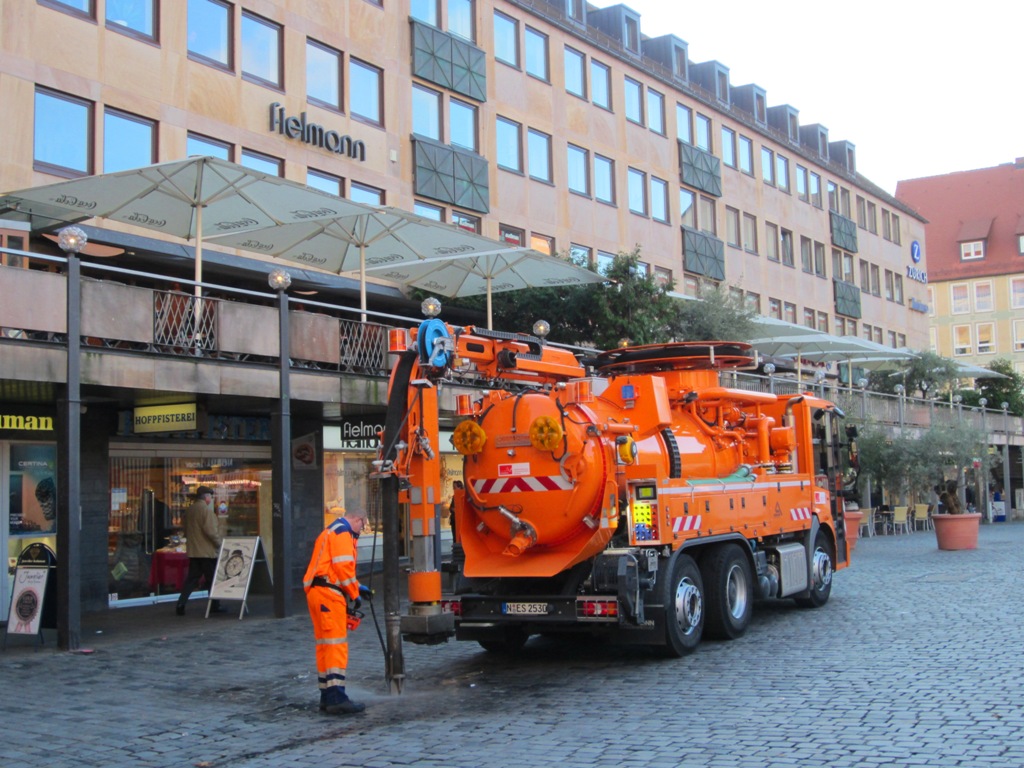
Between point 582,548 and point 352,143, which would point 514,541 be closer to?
point 582,548

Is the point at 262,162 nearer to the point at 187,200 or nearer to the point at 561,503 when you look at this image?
the point at 187,200

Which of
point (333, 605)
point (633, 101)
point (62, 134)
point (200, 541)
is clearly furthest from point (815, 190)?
point (333, 605)

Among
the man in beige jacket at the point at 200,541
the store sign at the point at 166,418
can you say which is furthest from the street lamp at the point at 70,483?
the man in beige jacket at the point at 200,541

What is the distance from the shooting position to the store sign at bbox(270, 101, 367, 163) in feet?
74.6

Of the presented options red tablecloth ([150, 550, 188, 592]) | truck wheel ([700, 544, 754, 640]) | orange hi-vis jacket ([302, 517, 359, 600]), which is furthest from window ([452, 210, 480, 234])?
orange hi-vis jacket ([302, 517, 359, 600])

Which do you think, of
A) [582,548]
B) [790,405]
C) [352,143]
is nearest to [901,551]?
[790,405]

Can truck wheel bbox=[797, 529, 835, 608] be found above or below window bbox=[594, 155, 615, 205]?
below

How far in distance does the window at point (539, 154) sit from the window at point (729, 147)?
35.7 feet

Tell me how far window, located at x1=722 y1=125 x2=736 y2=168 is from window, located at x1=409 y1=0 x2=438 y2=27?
15063mm

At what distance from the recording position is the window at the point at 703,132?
37906 millimetres

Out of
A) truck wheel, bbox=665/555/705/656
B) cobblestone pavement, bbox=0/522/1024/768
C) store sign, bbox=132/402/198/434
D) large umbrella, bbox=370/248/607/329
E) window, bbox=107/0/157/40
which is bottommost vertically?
cobblestone pavement, bbox=0/522/1024/768

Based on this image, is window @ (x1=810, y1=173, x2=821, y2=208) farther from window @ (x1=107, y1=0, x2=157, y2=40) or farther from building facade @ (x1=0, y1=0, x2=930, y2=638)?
window @ (x1=107, y1=0, x2=157, y2=40)

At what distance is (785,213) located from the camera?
4328 cm

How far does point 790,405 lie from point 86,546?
9767mm
